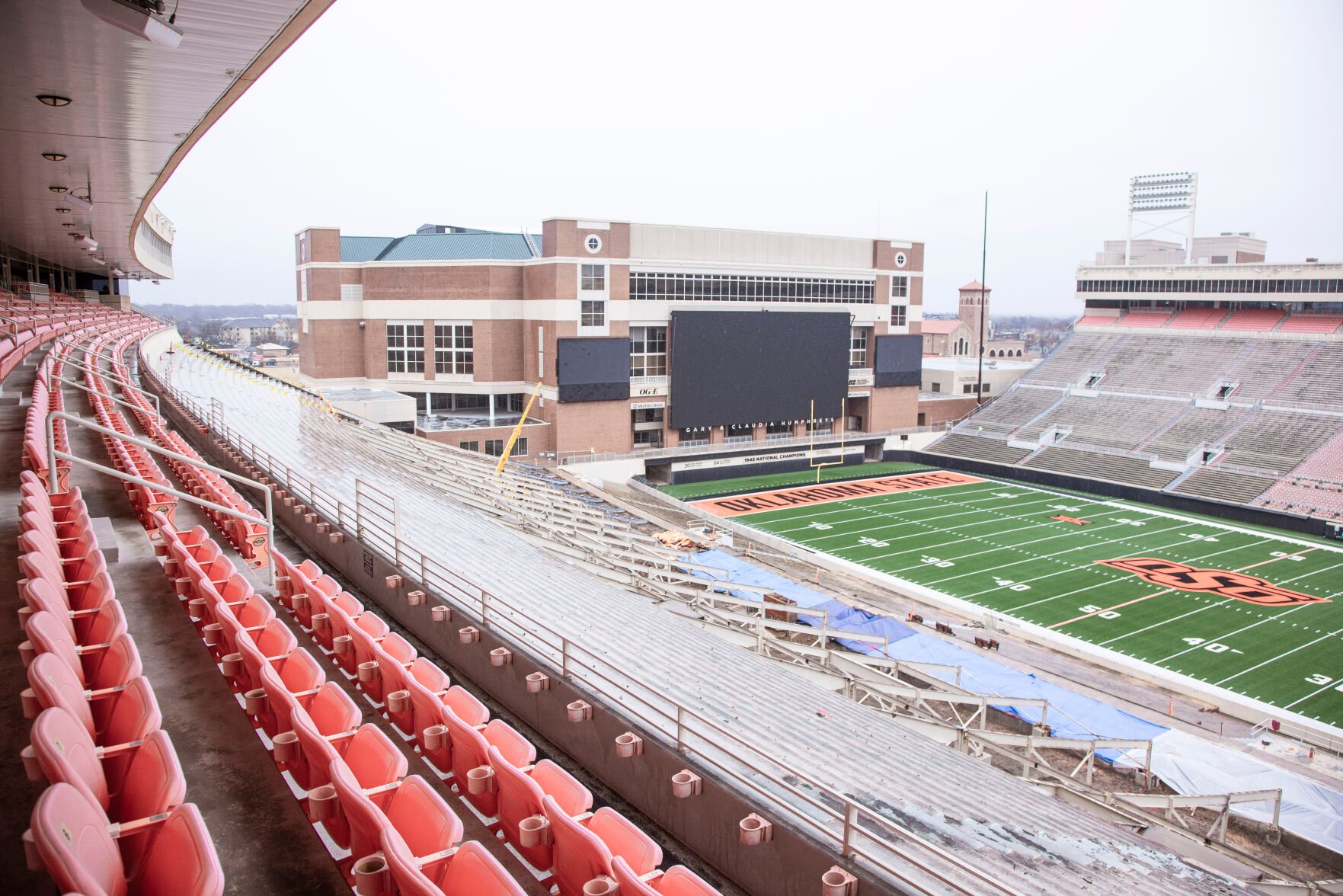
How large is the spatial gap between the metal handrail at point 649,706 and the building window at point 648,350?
2574 centimetres

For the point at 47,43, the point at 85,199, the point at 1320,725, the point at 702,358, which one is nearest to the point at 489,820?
the point at 47,43

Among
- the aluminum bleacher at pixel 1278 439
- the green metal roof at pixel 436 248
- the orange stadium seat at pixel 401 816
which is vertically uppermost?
the green metal roof at pixel 436 248

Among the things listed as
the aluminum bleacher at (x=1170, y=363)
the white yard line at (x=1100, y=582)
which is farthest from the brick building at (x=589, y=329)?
the white yard line at (x=1100, y=582)

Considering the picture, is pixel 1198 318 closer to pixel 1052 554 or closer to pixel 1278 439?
pixel 1278 439

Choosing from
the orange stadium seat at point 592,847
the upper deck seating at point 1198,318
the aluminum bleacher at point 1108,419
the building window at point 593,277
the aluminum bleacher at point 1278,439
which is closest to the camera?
the orange stadium seat at point 592,847

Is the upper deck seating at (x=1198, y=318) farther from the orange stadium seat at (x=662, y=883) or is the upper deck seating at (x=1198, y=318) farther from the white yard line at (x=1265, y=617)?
the orange stadium seat at (x=662, y=883)

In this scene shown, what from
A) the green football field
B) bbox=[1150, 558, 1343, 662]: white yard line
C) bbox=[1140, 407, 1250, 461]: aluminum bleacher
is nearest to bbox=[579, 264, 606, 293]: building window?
the green football field

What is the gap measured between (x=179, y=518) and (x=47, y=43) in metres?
6.96

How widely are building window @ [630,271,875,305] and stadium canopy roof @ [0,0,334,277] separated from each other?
25.8 m

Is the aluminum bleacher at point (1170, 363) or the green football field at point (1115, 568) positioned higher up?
the aluminum bleacher at point (1170, 363)

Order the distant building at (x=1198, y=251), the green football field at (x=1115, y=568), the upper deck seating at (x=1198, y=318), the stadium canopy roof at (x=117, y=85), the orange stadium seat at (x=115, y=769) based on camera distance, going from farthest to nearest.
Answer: the distant building at (x=1198, y=251)
the upper deck seating at (x=1198, y=318)
the green football field at (x=1115, y=568)
the stadium canopy roof at (x=117, y=85)
the orange stadium seat at (x=115, y=769)

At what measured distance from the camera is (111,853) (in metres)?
3.13

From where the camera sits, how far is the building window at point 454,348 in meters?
39.8

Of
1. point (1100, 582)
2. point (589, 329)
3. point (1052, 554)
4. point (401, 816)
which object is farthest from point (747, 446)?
point (401, 816)
